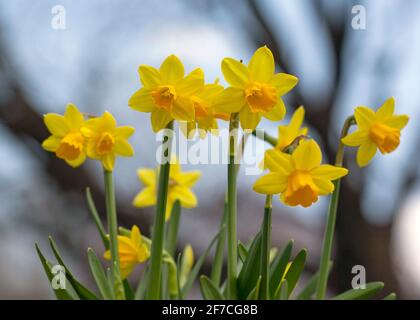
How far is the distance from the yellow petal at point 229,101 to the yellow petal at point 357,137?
0.49 ft

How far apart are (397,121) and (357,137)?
61mm

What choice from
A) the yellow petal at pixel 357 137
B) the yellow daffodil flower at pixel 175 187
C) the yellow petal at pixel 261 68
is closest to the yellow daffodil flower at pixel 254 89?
the yellow petal at pixel 261 68

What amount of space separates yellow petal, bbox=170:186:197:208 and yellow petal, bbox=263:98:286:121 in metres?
0.31

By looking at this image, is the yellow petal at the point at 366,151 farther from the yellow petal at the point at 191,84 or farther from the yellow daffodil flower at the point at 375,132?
the yellow petal at the point at 191,84

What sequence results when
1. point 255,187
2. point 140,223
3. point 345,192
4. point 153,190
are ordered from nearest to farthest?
1. point 255,187
2. point 153,190
3. point 140,223
4. point 345,192

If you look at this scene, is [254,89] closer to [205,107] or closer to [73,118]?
[205,107]

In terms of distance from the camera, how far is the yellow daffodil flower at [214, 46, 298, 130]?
0.56m

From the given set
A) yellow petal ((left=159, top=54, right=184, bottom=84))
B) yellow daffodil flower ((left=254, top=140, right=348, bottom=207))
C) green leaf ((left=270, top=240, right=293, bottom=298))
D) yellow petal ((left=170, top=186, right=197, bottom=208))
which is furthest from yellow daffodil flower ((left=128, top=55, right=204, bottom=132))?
yellow petal ((left=170, top=186, right=197, bottom=208))

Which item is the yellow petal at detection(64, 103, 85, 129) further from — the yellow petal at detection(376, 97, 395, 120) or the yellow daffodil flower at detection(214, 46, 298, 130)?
the yellow petal at detection(376, 97, 395, 120)

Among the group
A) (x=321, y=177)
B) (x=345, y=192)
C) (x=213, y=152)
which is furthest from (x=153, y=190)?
(x=345, y=192)

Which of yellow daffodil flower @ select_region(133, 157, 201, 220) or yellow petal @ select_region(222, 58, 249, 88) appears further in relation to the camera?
yellow daffodil flower @ select_region(133, 157, 201, 220)

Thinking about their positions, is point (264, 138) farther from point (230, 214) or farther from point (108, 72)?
point (108, 72)

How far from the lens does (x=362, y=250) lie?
7.50 feet

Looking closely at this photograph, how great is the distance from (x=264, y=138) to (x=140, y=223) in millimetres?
1288
